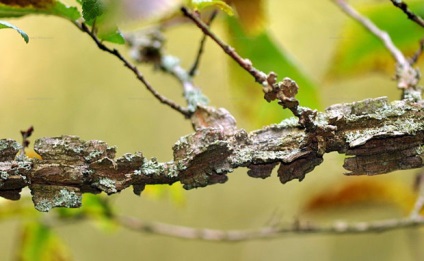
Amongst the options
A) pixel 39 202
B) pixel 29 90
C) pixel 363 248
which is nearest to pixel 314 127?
pixel 39 202

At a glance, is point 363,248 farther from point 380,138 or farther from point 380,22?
point 380,138

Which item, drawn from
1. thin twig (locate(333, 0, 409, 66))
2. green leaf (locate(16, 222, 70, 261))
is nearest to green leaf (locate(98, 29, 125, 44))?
thin twig (locate(333, 0, 409, 66))

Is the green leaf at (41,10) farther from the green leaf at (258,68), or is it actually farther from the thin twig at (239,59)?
the green leaf at (258,68)

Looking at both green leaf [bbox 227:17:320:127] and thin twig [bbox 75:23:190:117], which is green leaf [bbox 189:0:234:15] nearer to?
thin twig [bbox 75:23:190:117]

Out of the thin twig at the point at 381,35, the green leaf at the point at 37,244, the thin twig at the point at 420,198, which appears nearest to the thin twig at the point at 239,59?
the thin twig at the point at 381,35

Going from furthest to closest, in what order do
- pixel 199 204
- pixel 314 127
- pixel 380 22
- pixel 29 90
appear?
pixel 199 204
pixel 29 90
pixel 380 22
pixel 314 127
